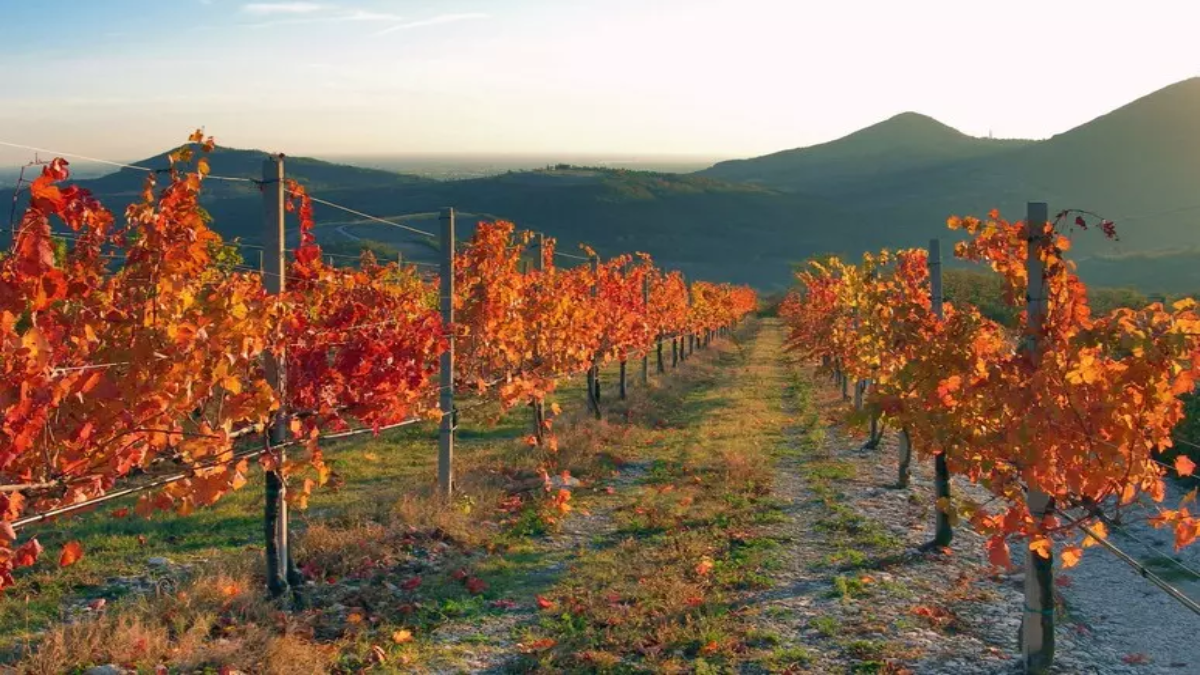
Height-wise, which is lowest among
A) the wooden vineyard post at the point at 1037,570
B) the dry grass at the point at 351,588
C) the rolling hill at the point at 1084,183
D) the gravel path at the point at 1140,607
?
the gravel path at the point at 1140,607

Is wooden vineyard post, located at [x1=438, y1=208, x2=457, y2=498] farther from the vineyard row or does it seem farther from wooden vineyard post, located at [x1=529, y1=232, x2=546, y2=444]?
wooden vineyard post, located at [x1=529, y1=232, x2=546, y2=444]

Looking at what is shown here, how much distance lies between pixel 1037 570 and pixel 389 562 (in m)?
5.56

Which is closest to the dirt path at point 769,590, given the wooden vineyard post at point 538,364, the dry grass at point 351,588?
the dry grass at point 351,588

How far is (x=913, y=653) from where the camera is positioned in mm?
6262

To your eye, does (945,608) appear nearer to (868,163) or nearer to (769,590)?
(769,590)

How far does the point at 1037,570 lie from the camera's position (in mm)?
5906

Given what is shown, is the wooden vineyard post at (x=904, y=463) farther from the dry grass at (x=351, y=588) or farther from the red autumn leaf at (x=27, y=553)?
the red autumn leaf at (x=27, y=553)

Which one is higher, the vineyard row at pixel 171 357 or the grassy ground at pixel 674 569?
the vineyard row at pixel 171 357

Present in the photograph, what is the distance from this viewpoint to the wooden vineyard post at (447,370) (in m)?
10.5

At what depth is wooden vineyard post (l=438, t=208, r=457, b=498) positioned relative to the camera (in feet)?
34.5

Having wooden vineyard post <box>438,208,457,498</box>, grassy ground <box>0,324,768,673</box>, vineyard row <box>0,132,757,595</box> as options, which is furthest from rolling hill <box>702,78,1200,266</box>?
vineyard row <box>0,132,757,595</box>

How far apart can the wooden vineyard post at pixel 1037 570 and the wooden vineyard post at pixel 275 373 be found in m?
5.53

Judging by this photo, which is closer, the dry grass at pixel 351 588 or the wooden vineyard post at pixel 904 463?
the dry grass at pixel 351 588

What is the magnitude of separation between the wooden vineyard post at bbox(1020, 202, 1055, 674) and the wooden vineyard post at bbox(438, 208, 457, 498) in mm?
6601
